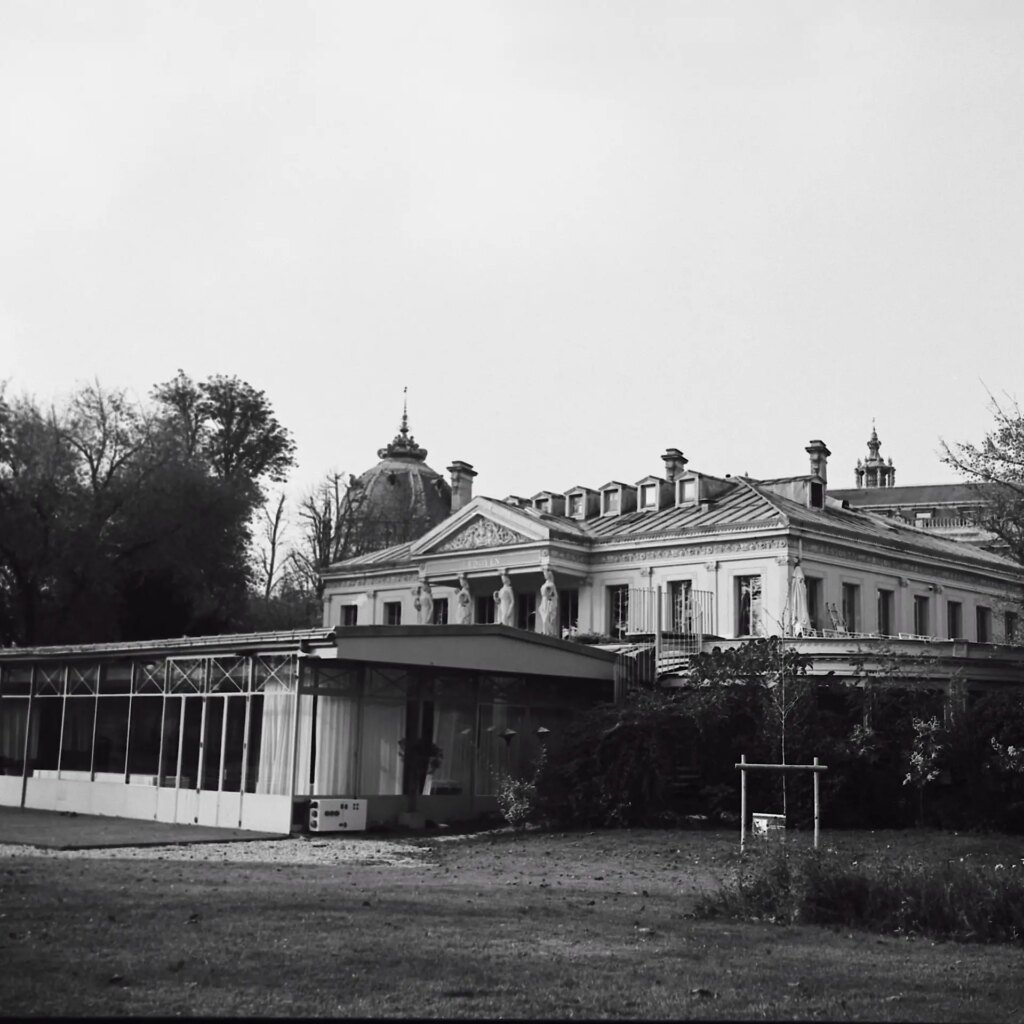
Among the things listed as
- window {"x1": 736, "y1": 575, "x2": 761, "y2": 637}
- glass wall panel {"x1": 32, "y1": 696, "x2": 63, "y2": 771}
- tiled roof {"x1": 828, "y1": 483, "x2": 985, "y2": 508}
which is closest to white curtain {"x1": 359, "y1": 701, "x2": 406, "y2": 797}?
glass wall panel {"x1": 32, "y1": 696, "x2": 63, "y2": 771}

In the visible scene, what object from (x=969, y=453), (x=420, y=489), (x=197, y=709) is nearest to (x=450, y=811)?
(x=197, y=709)

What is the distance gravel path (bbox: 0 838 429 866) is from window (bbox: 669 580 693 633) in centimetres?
2305

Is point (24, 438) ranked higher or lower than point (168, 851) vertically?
higher

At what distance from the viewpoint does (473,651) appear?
2767 cm

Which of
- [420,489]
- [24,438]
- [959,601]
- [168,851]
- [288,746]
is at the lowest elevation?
[168,851]

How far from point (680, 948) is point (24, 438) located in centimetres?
4021

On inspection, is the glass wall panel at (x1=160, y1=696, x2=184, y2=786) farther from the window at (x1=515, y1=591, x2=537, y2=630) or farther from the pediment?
the window at (x1=515, y1=591, x2=537, y2=630)

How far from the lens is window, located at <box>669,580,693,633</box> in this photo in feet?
150

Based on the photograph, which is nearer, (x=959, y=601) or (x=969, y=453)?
(x=969, y=453)

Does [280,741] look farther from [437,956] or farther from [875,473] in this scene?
[875,473]

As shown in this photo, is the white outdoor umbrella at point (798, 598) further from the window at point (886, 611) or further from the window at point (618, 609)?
the window at point (618, 609)

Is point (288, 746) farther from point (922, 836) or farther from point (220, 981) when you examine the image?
point (220, 981)

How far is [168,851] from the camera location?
69.6 feet

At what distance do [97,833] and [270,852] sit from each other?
13.9ft
